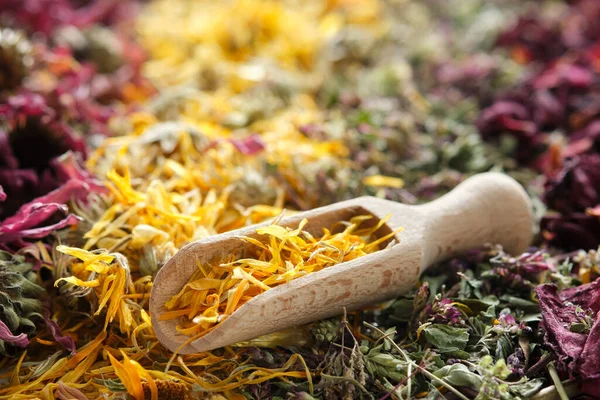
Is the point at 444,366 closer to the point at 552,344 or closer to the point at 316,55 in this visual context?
the point at 552,344

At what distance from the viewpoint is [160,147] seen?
5.29 feet

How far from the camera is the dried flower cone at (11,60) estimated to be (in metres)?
1.84

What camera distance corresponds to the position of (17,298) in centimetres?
115

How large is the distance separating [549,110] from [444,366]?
1.20 m

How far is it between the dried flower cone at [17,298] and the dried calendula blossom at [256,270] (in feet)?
0.97

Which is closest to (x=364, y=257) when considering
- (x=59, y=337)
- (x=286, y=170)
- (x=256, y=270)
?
(x=256, y=270)

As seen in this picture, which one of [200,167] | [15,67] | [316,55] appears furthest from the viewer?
[316,55]

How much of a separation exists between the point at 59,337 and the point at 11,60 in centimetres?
108

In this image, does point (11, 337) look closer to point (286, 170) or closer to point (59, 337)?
point (59, 337)

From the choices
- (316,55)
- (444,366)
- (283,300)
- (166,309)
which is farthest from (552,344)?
(316,55)

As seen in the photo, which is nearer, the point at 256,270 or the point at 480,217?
the point at 256,270

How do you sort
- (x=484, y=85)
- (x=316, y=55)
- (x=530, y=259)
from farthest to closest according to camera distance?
(x=316, y=55), (x=484, y=85), (x=530, y=259)

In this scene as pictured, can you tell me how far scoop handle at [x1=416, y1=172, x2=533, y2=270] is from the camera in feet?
4.36

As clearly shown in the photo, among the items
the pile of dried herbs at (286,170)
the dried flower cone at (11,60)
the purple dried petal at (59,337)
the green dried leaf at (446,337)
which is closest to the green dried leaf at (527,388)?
the pile of dried herbs at (286,170)
